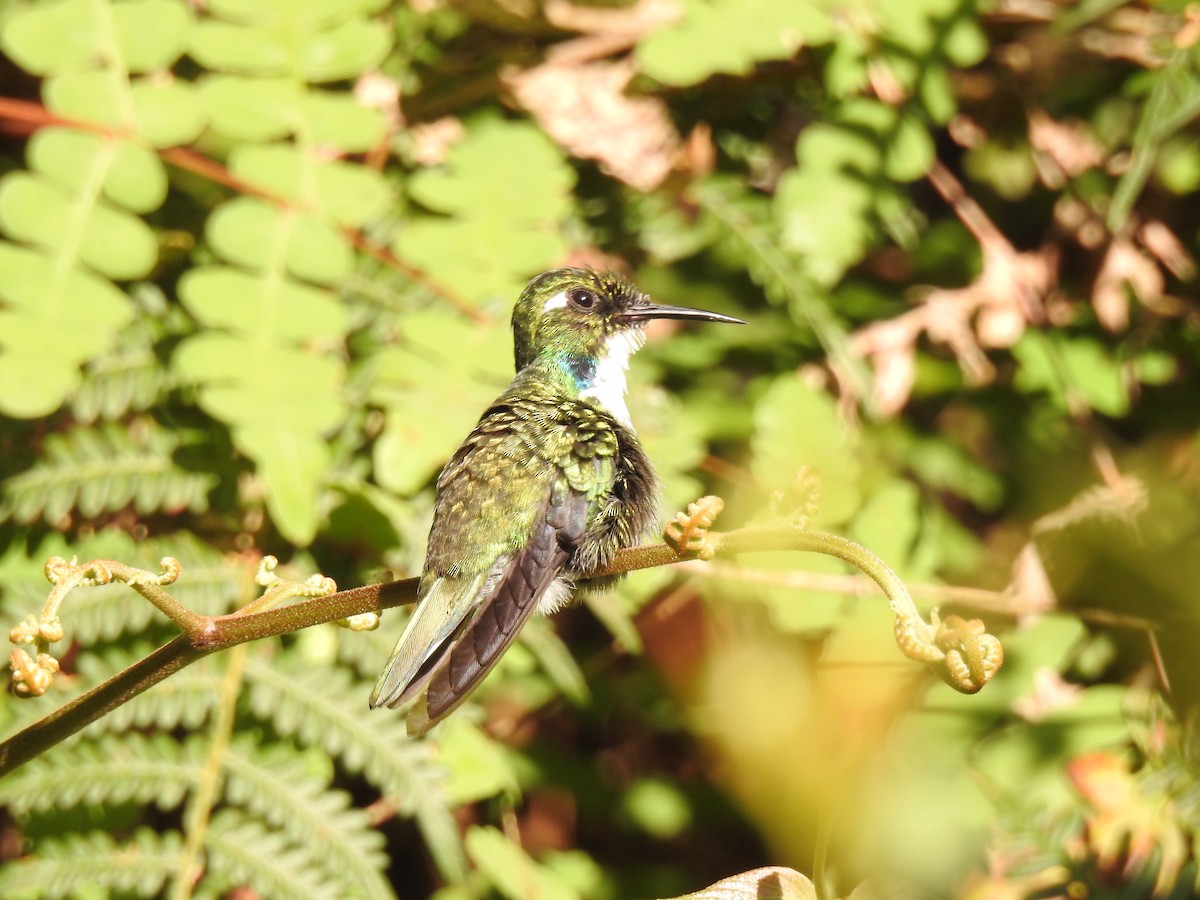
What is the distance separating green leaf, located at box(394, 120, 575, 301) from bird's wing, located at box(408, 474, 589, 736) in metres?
1.24

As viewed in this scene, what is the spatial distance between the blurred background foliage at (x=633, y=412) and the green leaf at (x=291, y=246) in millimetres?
12

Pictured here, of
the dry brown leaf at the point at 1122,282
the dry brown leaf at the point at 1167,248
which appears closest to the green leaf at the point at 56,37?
the dry brown leaf at the point at 1122,282

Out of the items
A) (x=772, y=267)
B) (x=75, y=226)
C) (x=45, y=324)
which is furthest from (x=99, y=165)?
(x=772, y=267)

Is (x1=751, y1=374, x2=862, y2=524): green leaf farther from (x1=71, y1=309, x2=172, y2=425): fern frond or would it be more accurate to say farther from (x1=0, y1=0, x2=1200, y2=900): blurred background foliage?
(x1=71, y1=309, x2=172, y2=425): fern frond

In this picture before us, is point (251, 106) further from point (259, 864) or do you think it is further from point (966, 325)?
point (966, 325)

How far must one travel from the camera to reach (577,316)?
11.4 feet

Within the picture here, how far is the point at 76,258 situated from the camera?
3.28 m

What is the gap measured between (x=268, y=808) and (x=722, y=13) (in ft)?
8.15

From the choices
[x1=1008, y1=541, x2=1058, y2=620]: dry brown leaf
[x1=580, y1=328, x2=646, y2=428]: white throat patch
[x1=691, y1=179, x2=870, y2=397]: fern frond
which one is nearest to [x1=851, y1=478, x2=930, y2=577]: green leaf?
[x1=1008, y1=541, x2=1058, y2=620]: dry brown leaf

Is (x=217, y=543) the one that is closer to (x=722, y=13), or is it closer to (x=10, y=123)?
(x=10, y=123)

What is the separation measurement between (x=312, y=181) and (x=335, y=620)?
212 cm

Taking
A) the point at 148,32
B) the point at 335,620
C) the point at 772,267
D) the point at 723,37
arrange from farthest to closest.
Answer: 1. the point at 772,267
2. the point at 723,37
3. the point at 148,32
4. the point at 335,620

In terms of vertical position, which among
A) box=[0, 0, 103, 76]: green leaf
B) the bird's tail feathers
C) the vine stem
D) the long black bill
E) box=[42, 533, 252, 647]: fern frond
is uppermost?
box=[0, 0, 103, 76]: green leaf

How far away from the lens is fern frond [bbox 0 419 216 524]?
11.3 feet
